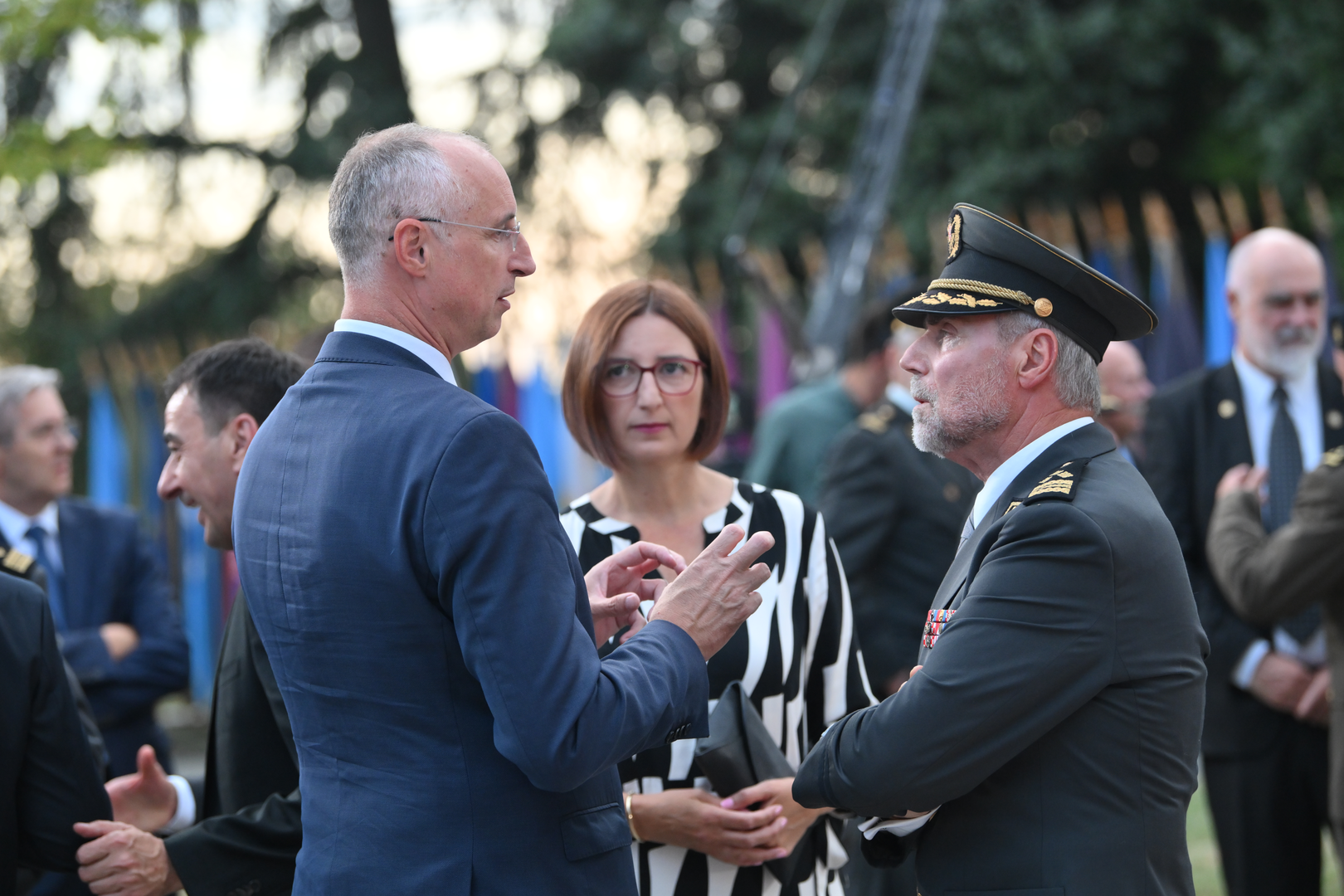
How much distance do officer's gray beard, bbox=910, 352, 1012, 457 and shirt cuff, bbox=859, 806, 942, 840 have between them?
2.13ft

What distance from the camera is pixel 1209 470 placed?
432 cm

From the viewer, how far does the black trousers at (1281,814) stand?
4070 millimetres

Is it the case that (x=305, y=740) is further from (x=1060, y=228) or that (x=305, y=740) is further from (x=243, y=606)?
(x=1060, y=228)

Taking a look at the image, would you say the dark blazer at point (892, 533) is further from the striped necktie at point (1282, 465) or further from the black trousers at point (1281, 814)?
the black trousers at point (1281, 814)

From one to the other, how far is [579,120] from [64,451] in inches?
465

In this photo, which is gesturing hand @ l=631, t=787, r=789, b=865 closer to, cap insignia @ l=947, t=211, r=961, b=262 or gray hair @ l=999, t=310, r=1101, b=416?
gray hair @ l=999, t=310, r=1101, b=416

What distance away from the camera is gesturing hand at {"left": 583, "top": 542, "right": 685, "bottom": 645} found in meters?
2.27

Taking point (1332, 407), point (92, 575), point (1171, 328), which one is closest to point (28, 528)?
point (92, 575)

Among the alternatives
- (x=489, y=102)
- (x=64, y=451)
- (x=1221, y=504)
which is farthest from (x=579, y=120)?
(x=1221, y=504)

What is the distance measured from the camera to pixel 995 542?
2.15 meters

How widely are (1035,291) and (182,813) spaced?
2.12 metres

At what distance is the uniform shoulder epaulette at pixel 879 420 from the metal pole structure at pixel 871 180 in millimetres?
4873

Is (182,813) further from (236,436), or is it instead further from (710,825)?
(710,825)

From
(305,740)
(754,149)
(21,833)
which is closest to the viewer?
(305,740)
